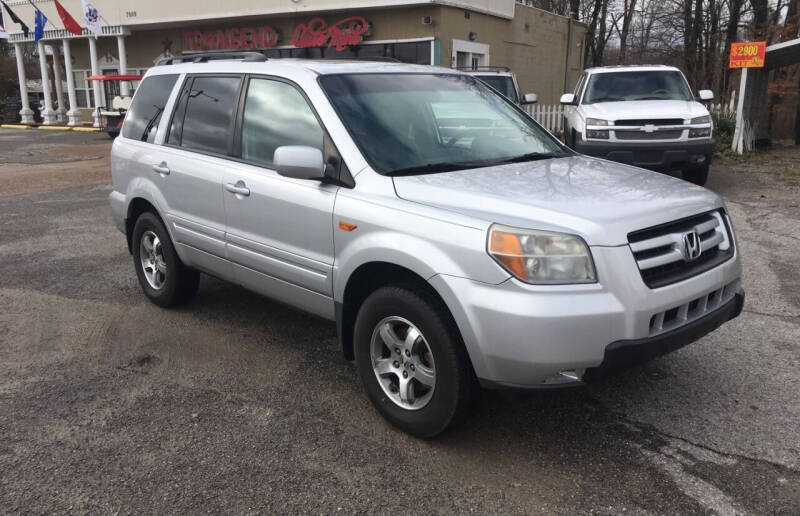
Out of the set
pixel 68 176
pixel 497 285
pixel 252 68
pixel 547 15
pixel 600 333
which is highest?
pixel 547 15

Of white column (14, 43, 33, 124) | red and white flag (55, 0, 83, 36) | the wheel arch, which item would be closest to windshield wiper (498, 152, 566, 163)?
the wheel arch

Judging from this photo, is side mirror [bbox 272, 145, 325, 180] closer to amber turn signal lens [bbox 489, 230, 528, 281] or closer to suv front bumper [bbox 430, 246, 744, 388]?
suv front bumper [bbox 430, 246, 744, 388]

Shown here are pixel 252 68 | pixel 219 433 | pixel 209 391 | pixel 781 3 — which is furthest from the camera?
pixel 781 3

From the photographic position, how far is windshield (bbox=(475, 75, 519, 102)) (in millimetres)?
12102

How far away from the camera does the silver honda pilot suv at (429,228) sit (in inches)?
114

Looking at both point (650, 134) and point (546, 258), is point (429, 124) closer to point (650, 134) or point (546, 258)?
point (546, 258)

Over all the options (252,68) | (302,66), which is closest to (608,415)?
(302,66)

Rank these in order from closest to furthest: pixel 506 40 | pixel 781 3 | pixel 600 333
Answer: pixel 600 333, pixel 506 40, pixel 781 3

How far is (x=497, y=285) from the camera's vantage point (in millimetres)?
2910

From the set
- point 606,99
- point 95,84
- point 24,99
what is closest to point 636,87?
point 606,99

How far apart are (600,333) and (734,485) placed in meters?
0.92

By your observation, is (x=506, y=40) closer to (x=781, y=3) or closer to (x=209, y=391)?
(x=781, y=3)

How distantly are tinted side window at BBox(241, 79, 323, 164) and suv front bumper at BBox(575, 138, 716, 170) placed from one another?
6.53 m

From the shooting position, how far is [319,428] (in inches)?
140
